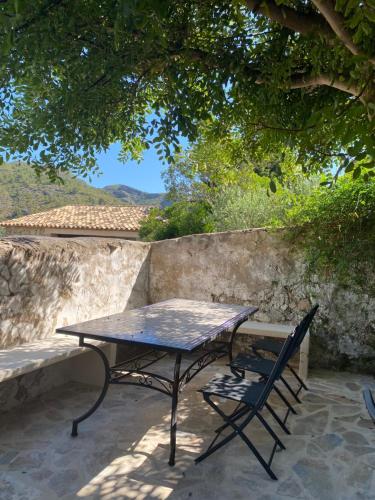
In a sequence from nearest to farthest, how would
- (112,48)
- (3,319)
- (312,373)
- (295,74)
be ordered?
(3,319) → (112,48) → (295,74) → (312,373)

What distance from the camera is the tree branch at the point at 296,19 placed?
2.97 metres

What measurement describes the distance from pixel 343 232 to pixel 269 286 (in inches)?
44.7

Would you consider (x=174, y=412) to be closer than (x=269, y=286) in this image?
Yes

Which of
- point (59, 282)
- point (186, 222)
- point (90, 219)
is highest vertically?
point (90, 219)

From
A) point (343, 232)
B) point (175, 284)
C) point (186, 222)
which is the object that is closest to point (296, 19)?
point (343, 232)

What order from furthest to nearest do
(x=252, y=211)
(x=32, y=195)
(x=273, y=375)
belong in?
(x=32, y=195) < (x=252, y=211) < (x=273, y=375)

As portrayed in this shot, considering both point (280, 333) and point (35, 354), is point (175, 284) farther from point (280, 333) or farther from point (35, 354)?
point (35, 354)

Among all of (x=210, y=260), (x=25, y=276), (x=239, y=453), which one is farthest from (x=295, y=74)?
(x=239, y=453)

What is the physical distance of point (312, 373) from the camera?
462cm

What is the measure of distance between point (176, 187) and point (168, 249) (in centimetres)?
1619

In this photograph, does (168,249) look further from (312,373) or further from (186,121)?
(312,373)

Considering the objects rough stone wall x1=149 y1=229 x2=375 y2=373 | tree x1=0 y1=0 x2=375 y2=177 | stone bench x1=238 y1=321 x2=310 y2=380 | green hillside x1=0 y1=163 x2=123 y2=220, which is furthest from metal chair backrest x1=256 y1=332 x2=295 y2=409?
green hillside x1=0 y1=163 x2=123 y2=220

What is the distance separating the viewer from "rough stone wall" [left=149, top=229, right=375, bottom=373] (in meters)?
4.69

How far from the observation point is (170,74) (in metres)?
3.91
